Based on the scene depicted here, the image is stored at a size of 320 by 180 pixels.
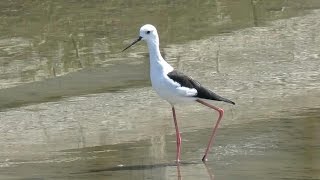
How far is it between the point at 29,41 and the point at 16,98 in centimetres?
280

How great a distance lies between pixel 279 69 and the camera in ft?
39.5

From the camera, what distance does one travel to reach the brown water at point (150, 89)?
824 cm

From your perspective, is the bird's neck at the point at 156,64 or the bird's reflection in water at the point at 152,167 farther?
the bird's neck at the point at 156,64

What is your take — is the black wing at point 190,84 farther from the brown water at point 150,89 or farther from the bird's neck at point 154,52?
the brown water at point 150,89

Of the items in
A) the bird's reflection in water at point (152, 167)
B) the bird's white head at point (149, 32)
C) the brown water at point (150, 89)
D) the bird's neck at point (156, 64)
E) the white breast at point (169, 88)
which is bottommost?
the brown water at point (150, 89)

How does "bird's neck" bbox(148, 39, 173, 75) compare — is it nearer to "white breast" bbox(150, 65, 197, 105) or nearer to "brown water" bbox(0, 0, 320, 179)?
"white breast" bbox(150, 65, 197, 105)

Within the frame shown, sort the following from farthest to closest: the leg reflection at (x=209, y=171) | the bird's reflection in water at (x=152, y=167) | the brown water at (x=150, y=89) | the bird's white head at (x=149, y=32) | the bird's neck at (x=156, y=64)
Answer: the bird's white head at (x=149, y=32)
the bird's neck at (x=156, y=64)
the brown water at (x=150, y=89)
the bird's reflection in water at (x=152, y=167)
the leg reflection at (x=209, y=171)

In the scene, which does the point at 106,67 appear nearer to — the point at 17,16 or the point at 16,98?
the point at 16,98

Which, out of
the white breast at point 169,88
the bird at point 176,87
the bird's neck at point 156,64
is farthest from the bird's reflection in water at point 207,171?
the bird's neck at point 156,64

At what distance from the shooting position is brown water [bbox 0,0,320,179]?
324 inches

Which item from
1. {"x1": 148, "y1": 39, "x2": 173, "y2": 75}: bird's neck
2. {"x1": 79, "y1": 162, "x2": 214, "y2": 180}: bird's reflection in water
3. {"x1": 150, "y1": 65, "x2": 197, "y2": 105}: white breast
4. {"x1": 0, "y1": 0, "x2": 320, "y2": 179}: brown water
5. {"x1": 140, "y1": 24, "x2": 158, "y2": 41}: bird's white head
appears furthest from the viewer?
{"x1": 140, "y1": 24, "x2": 158, "y2": 41}: bird's white head

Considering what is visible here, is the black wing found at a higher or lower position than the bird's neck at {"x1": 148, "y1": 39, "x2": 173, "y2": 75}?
lower

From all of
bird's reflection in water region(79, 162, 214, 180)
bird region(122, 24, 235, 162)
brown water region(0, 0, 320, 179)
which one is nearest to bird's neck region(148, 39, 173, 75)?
bird region(122, 24, 235, 162)

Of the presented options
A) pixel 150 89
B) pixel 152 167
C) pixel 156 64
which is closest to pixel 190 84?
pixel 156 64
